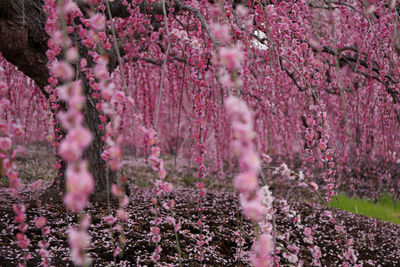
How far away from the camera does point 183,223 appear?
2699 millimetres

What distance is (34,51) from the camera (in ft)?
8.34

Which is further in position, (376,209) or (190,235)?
(376,209)

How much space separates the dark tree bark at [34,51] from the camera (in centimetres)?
219

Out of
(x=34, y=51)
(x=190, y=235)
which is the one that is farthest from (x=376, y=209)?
(x=34, y=51)

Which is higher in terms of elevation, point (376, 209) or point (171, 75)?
point (171, 75)

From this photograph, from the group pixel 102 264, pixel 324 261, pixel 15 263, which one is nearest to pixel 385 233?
pixel 324 261

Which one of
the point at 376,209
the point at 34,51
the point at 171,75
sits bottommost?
the point at 376,209

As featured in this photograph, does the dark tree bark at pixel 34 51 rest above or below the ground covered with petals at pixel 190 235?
above

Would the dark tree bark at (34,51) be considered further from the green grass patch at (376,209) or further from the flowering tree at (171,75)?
the green grass patch at (376,209)

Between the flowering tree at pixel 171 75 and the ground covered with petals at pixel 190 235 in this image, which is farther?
the ground covered with petals at pixel 190 235

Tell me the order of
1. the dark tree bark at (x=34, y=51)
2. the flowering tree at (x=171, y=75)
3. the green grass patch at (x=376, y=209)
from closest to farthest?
the flowering tree at (x=171, y=75) → the dark tree bark at (x=34, y=51) → the green grass patch at (x=376, y=209)

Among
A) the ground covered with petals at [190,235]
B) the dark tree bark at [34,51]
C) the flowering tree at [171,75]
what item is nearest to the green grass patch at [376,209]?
the ground covered with petals at [190,235]

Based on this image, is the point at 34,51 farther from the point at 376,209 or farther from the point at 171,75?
the point at 376,209

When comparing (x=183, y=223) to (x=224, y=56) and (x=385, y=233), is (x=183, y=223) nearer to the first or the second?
(x=224, y=56)
